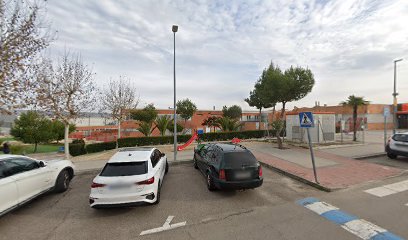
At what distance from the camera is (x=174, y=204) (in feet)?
17.7

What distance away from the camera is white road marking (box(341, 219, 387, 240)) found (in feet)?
12.7

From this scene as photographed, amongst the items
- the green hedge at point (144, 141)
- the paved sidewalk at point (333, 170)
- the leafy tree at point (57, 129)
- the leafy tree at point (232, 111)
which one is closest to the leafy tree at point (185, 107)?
the leafy tree at point (232, 111)

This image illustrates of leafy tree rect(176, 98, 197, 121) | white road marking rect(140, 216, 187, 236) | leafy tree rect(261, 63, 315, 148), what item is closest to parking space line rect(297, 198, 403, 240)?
white road marking rect(140, 216, 187, 236)

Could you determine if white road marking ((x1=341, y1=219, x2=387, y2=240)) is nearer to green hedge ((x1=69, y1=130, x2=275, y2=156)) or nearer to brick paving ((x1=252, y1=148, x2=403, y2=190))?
brick paving ((x1=252, y1=148, x2=403, y2=190))

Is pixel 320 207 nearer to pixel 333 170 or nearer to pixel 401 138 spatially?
pixel 333 170

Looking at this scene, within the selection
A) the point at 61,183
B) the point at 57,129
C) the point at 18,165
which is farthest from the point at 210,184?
the point at 57,129

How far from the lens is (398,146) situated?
32.8 ft

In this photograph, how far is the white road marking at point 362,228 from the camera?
386 centimetres

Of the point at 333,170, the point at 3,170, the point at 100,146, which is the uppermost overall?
the point at 3,170

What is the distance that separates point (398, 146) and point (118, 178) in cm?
1286

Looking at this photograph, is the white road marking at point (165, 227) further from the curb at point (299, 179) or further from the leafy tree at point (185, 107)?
the leafy tree at point (185, 107)

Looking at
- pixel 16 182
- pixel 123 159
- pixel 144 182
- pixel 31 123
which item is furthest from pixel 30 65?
pixel 31 123

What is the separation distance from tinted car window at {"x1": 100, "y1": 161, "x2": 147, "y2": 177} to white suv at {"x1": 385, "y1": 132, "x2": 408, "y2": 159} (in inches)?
476

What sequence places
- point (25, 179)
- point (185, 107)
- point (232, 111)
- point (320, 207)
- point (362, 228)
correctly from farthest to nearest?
point (232, 111)
point (185, 107)
point (320, 207)
point (25, 179)
point (362, 228)
